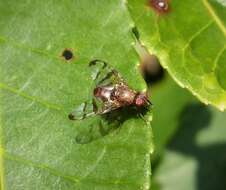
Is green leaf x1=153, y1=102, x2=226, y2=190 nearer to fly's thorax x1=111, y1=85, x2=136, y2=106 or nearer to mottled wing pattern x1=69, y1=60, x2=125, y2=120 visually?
fly's thorax x1=111, y1=85, x2=136, y2=106

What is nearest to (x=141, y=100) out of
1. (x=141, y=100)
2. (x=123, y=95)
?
(x=141, y=100)

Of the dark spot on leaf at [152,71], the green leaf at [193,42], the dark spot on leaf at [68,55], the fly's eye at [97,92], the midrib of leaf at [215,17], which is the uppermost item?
the midrib of leaf at [215,17]

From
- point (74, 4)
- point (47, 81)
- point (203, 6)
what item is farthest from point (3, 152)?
point (203, 6)

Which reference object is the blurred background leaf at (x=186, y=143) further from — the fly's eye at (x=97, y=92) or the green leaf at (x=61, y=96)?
the green leaf at (x=61, y=96)

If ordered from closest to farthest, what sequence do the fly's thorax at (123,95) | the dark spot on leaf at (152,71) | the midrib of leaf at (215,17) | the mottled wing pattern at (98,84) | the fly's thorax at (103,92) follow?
the mottled wing pattern at (98,84)
the midrib of leaf at (215,17)
the fly's thorax at (103,92)
the fly's thorax at (123,95)
the dark spot on leaf at (152,71)

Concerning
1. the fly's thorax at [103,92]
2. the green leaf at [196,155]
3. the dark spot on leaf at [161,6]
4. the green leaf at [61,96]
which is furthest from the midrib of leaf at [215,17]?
the green leaf at [196,155]

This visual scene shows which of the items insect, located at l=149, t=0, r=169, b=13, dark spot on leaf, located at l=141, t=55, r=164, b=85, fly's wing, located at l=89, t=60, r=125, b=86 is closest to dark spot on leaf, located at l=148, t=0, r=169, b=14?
insect, located at l=149, t=0, r=169, b=13

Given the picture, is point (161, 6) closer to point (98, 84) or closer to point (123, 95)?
point (98, 84)
